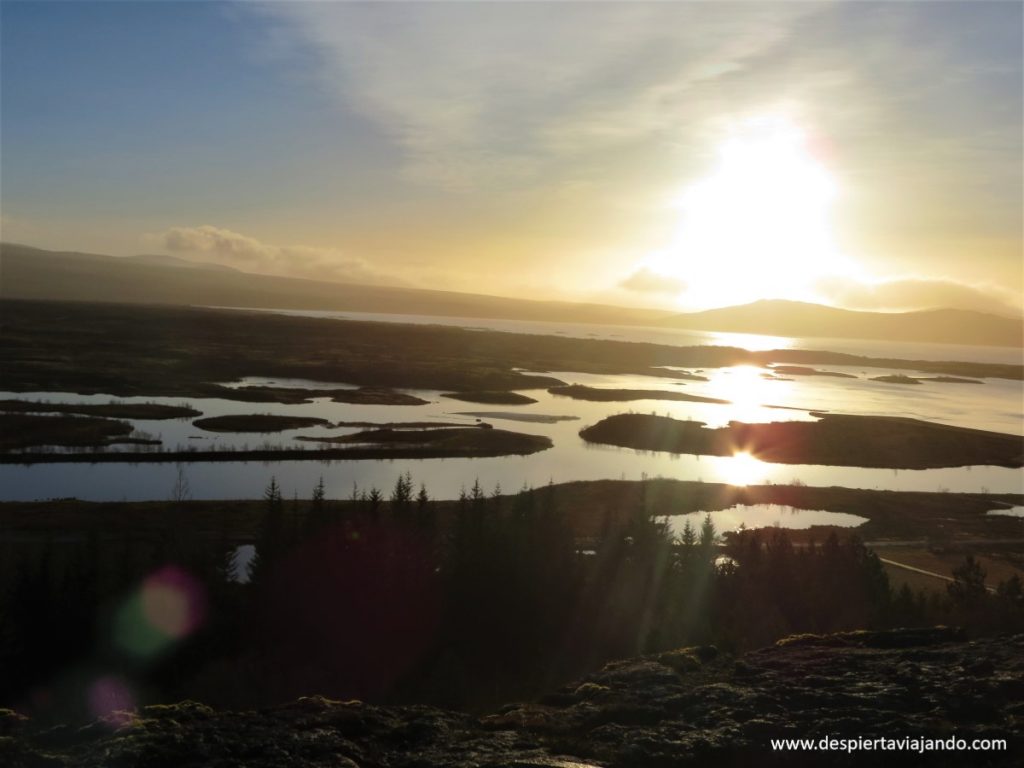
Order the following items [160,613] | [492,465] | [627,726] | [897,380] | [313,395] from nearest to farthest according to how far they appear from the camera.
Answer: [627,726] < [160,613] < [492,465] < [313,395] < [897,380]

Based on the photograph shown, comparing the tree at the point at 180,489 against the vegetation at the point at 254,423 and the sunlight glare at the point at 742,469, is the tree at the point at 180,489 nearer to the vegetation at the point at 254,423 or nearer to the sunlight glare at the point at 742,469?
the vegetation at the point at 254,423

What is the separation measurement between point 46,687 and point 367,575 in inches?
280

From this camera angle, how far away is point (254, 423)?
54.5 meters

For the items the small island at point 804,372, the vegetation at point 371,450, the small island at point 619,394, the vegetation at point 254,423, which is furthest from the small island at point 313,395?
the small island at point 804,372

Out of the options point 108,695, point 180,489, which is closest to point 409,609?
point 108,695

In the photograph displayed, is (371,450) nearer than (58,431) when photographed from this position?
No

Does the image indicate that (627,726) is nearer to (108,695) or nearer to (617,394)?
(108,695)

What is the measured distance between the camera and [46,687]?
629 inches

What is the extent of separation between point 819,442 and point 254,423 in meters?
42.1

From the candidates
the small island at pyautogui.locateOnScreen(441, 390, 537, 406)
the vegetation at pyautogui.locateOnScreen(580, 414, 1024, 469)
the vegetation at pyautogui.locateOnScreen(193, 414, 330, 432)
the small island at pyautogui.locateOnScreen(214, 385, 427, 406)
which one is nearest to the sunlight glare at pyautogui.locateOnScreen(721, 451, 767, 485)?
the vegetation at pyautogui.locateOnScreen(580, 414, 1024, 469)

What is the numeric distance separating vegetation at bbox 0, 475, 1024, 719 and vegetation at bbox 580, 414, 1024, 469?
34684 mm

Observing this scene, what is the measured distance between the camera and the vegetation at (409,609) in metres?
15.6

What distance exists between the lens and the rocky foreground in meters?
6.25

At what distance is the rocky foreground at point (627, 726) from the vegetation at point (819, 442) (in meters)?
49.3
